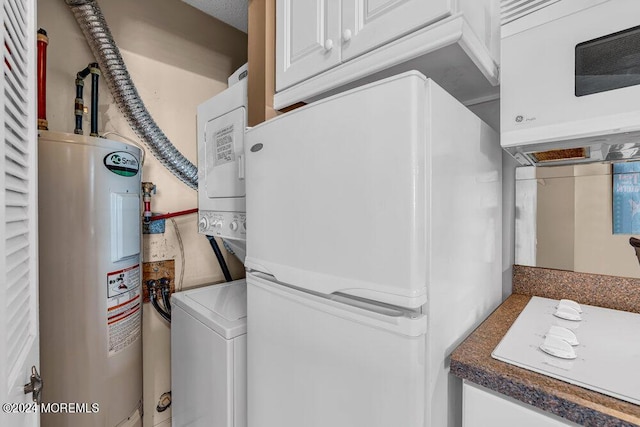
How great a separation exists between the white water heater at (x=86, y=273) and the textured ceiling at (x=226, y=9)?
1198 mm

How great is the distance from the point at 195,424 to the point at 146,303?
0.78 metres

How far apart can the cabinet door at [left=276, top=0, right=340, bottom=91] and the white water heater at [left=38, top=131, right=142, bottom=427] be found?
3.10 feet

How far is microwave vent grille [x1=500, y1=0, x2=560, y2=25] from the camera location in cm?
83

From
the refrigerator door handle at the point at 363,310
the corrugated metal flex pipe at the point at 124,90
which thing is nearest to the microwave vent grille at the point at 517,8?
the refrigerator door handle at the point at 363,310

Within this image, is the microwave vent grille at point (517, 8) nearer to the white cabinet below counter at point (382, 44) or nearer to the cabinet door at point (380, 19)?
the white cabinet below counter at point (382, 44)

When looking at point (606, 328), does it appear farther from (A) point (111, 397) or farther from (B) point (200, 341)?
(A) point (111, 397)

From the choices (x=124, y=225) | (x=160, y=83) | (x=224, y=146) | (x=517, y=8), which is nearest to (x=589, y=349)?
(x=517, y=8)

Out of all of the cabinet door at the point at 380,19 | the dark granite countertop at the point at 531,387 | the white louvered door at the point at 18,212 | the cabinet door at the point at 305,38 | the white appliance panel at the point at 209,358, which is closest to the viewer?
the dark granite countertop at the point at 531,387

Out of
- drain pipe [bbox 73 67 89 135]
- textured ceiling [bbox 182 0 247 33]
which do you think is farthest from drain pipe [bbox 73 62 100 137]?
textured ceiling [bbox 182 0 247 33]

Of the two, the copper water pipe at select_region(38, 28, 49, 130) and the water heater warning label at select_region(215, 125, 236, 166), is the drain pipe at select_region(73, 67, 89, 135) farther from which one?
the water heater warning label at select_region(215, 125, 236, 166)

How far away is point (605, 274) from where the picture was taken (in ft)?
3.42

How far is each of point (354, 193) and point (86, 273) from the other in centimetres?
134

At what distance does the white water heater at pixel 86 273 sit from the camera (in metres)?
1.27

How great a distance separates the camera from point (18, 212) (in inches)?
30.2
